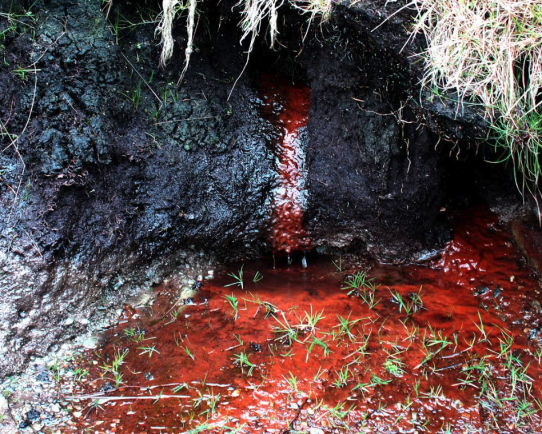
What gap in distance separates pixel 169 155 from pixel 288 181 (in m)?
0.91

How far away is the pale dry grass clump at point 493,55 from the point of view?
2391mm

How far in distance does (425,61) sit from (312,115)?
3.59 ft

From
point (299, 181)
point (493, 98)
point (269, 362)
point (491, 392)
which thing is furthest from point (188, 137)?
point (491, 392)

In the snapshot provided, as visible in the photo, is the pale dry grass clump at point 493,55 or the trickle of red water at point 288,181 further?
the trickle of red water at point 288,181

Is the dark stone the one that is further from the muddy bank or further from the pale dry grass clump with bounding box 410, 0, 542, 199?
the pale dry grass clump with bounding box 410, 0, 542, 199

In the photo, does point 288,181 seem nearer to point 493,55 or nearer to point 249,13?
point 249,13

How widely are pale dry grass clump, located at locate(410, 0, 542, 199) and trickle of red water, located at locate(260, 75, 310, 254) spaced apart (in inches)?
51.3

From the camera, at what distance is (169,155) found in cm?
343

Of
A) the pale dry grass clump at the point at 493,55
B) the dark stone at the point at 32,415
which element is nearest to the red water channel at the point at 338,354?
the dark stone at the point at 32,415

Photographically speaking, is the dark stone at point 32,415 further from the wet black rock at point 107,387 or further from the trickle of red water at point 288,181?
the trickle of red water at point 288,181

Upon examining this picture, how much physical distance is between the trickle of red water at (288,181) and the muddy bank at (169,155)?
0.08 m

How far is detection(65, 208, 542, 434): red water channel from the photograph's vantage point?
2.46 metres

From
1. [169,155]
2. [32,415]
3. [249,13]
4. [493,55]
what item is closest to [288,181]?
[169,155]

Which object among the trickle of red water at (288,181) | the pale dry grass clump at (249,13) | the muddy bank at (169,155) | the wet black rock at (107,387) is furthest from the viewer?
the trickle of red water at (288,181)
